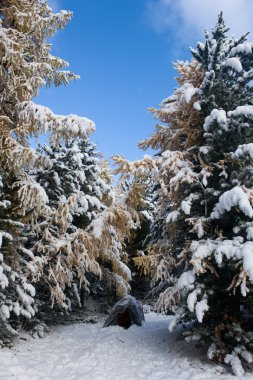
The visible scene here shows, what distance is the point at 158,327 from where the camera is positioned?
13.3m

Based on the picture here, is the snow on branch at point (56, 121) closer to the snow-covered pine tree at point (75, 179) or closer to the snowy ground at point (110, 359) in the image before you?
the snow-covered pine tree at point (75, 179)

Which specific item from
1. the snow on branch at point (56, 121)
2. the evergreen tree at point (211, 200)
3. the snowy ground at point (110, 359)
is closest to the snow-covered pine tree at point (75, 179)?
the snow on branch at point (56, 121)

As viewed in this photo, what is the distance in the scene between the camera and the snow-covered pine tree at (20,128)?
9.83 meters

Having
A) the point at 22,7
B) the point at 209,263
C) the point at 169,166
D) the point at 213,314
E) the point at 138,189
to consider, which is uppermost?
the point at 22,7

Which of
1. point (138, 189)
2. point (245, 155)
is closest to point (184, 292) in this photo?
point (138, 189)

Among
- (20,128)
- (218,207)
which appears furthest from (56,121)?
(218,207)

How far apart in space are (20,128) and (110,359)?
22.8ft

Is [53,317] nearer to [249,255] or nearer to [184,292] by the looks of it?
[184,292]

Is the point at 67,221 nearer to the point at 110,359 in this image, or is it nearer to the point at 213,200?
the point at 110,359

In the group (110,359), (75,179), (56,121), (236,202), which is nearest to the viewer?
(236,202)

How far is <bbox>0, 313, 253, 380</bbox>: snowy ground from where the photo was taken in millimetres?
8289

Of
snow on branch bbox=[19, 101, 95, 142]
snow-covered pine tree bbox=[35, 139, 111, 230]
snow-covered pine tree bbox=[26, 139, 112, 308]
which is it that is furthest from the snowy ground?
snow on branch bbox=[19, 101, 95, 142]

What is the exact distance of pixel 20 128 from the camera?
9836 millimetres

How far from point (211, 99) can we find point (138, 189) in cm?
345
